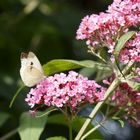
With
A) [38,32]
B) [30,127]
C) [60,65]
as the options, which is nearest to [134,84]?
[60,65]

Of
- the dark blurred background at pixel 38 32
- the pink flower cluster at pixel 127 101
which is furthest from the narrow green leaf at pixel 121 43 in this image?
the dark blurred background at pixel 38 32

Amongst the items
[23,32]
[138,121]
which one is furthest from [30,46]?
[138,121]

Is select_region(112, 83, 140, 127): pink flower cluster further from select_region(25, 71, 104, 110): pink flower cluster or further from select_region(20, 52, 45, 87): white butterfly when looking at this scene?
select_region(20, 52, 45, 87): white butterfly

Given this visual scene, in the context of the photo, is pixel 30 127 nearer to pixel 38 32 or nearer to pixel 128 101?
pixel 128 101

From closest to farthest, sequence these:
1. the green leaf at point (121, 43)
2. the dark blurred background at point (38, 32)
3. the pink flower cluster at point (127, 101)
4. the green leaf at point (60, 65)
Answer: the green leaf at point (121, 43) → the green leaf at point (60, 65) → the pink flower cluster at point (127, 101) → the dark blurred background at point (38, 32)

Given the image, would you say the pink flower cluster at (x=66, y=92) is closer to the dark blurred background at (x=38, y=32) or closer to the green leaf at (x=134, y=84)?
the green leaf at (x=134, y=84)

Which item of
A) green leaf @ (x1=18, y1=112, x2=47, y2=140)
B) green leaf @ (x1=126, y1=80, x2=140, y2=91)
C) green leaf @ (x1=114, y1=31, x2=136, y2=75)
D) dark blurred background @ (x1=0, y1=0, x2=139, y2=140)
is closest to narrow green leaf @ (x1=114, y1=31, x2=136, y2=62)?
green leaf @ (x1=114, y1=31, x2=136, y2=75)
